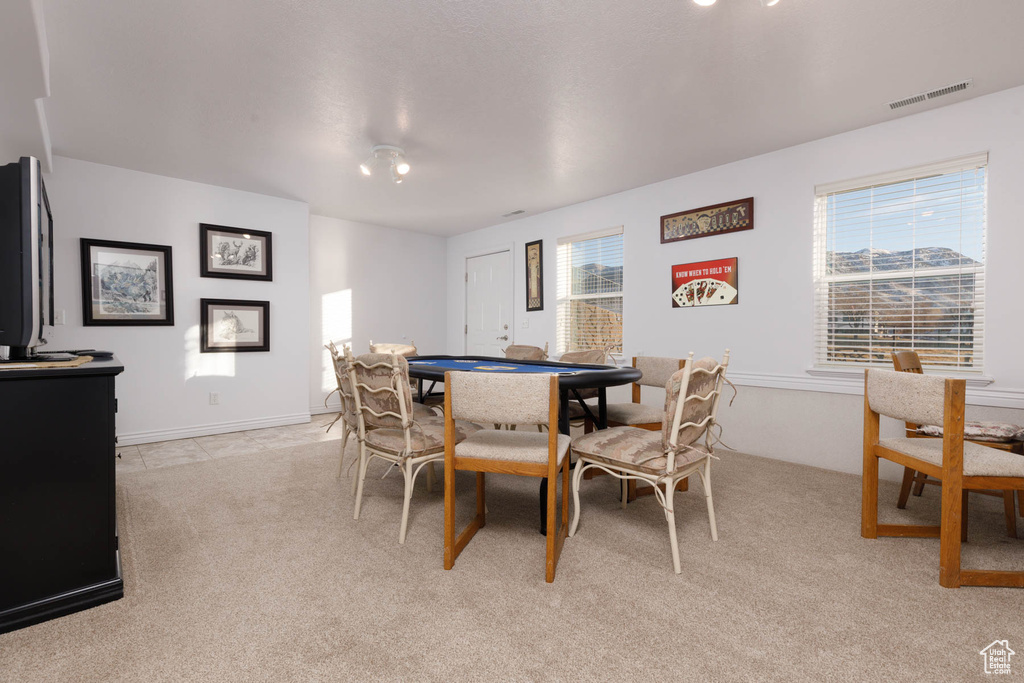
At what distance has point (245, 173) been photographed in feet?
14.1

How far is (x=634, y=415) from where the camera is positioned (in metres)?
3.02

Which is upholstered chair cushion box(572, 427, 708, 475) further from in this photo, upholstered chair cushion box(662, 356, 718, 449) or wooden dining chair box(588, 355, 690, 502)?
wooden dining chair box(588, 355, 690, 502)

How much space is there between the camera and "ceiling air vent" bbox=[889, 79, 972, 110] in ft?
9.04

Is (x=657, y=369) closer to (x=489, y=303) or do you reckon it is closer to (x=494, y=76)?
(x=494, y=76)

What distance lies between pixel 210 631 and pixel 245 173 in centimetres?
400

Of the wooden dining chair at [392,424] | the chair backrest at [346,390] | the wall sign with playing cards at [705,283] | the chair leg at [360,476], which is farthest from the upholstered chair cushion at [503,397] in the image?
the wall sign with playing cards at [705,283]

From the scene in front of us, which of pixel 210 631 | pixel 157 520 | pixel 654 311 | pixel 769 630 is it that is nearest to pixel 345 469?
pixel 157 520

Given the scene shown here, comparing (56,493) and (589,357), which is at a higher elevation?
(589,357)

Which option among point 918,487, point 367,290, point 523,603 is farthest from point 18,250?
point 918,487

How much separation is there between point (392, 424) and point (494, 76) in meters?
2.05

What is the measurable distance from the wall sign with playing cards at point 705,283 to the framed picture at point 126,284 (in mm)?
4915

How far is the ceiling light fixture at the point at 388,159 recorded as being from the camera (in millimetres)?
3631

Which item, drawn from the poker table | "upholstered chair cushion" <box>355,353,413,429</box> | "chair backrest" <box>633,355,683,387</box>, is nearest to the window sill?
"chair backrest" <box>633,355,683,387</box>

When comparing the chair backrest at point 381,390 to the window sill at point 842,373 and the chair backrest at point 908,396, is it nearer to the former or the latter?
the chair backrest at point 908,396
